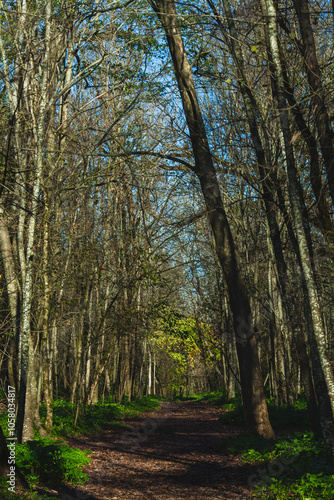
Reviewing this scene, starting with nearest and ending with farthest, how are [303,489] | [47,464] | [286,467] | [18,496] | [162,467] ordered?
[18,496], [303,489], [286,467], [47,464], [162,467]

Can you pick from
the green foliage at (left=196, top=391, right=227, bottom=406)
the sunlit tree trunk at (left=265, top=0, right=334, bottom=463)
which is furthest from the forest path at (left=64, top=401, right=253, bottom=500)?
the green foliage at (left=196, top=391, right=227, bottom=406)

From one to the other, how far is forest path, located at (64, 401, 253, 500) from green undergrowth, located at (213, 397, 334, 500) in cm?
21

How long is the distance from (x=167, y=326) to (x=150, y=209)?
604cm

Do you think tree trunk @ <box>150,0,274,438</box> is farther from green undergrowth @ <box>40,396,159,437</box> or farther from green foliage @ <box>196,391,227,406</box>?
green foliage @ <box>196,391,227,406</box>

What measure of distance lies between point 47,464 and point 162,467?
237 cm

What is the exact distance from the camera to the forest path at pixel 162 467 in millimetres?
6016

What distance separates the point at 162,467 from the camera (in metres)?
7.75

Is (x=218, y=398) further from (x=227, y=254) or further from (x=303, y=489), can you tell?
(x=303, y=489)

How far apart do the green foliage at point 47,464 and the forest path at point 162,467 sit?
0.30 meters

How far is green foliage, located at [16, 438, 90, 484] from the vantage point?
604 centimetres

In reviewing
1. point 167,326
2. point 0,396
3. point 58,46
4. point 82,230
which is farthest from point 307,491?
point 0,396

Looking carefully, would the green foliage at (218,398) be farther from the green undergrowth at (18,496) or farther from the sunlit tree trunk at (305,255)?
the green undergrowth at (18,496)

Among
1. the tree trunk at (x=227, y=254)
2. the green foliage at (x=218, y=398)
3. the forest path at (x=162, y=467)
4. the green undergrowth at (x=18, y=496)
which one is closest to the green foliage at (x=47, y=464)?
the forest path at (x=162, y=467)

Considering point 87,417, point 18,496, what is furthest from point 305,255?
point 87,417
